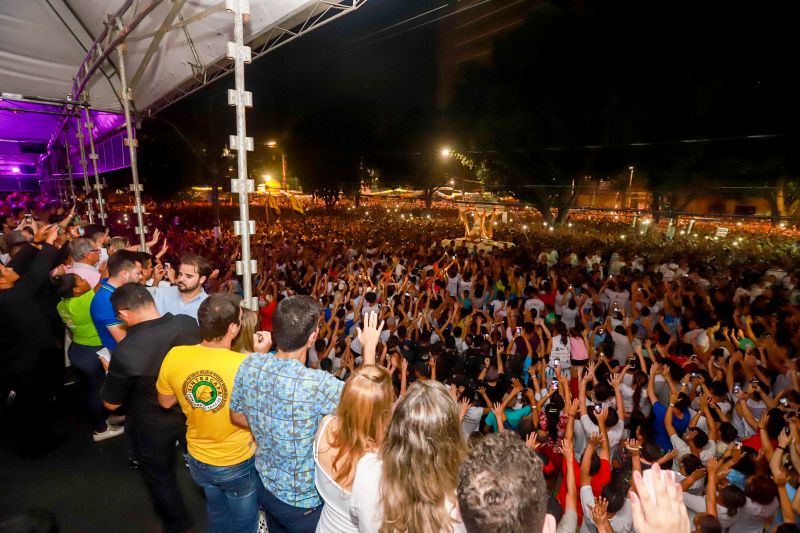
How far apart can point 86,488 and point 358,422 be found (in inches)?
126

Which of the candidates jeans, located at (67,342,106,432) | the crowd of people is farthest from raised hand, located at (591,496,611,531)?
jeans, located at (67,342,106,432)

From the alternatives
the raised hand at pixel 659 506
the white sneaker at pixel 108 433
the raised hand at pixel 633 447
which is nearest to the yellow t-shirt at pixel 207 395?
the raised hand at pixel 659 506

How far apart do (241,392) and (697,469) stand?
3.07 metres

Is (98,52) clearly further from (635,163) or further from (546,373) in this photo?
(635,163)

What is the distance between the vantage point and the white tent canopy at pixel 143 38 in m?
4.62

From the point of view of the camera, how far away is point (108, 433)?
4000mm

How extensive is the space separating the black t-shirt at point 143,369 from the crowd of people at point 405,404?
1 cm

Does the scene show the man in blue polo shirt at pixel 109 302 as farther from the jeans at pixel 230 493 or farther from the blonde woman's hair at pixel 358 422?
the blonde woman's hair at pixel 358 422

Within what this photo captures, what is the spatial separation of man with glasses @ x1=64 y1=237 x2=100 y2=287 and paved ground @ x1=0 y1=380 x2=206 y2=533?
1.58 metres

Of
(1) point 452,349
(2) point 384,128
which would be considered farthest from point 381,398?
(2) point 384,128

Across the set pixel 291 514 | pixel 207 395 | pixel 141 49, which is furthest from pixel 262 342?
pixel 141 49

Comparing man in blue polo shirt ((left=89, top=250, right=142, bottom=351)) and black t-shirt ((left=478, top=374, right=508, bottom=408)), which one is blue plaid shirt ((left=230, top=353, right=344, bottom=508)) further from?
black t-shirt ((left=478, top=374, right=508, bottom=408))

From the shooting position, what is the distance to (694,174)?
18906 mm

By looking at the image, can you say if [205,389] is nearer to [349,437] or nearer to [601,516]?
[349,437]
